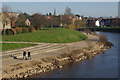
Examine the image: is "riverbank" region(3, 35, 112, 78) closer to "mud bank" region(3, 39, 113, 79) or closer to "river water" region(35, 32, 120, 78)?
"mud bank" region(3, 39, 113, 79)

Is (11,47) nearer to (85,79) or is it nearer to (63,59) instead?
(63,59)

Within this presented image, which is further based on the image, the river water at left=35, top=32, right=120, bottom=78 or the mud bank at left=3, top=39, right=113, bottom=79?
the river water at left=35, top=32, right=120, bottom=78

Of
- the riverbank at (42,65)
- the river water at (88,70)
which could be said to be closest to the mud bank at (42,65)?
the riverbank at (42,65)

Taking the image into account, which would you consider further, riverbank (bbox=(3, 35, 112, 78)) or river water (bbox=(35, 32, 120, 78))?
river water (bbox=(35, 32, 120, 78))

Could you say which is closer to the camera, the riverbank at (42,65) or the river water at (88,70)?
the riverbank at (42,65)

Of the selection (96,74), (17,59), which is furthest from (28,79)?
(96,74)

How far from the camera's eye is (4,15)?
139 ft

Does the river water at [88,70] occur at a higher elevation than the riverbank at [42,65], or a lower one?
lower

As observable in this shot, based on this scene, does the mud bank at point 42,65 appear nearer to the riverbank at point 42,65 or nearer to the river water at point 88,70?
the riverbank at point 42,65

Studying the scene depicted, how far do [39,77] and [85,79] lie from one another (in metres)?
4.49

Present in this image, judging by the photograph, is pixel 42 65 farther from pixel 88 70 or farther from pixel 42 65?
pixel 88 70

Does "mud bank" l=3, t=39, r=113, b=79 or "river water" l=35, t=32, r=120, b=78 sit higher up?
"mud bank" l=3, t=39, r=113, b=79

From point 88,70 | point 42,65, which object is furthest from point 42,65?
point 88,70

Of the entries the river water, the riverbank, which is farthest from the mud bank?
the river water
